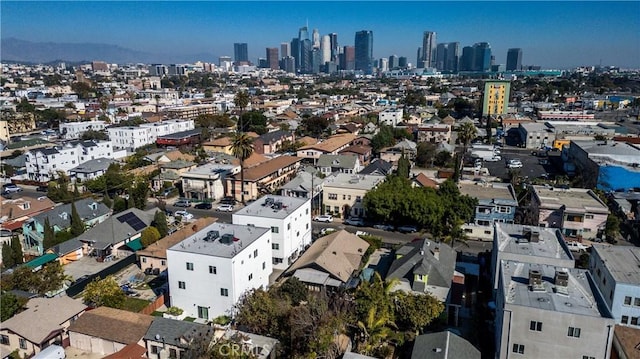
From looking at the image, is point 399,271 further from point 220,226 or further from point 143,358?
point 143,358

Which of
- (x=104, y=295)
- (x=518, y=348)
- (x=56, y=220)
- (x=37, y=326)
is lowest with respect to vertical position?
(x=37, y=326)

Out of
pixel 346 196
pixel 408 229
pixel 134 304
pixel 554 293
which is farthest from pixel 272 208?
pixel 554 293

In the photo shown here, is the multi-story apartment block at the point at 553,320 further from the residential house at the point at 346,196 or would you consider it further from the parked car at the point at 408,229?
the residential house at the point at 346,196

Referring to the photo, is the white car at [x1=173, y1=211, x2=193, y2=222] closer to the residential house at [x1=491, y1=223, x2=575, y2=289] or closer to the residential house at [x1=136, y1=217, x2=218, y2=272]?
the residential house at [x1=136, y1=217, x2=218, y2=272]

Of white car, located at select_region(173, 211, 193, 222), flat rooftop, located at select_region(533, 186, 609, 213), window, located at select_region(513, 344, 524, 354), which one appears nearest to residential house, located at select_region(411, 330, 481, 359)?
window, located at select_region(513, 344, 524, 354)

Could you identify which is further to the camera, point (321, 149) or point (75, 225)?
point (321, 149)

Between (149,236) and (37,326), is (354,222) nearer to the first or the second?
(149,236)
